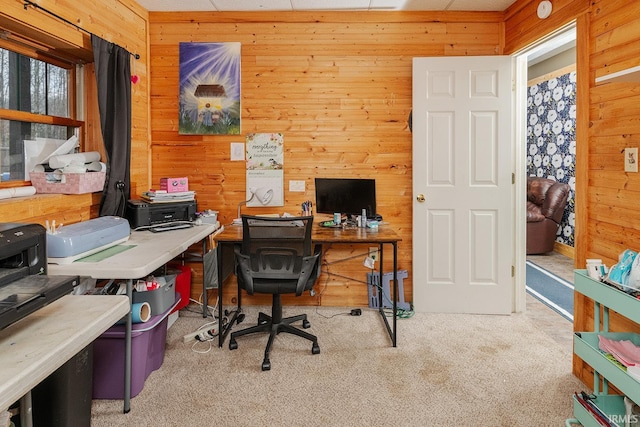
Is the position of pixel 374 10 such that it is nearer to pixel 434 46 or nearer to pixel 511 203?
pixel 434 46

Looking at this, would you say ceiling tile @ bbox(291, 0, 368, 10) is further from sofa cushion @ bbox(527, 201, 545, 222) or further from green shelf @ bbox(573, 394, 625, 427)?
sofa cushion @ bbox(527, 201, 545, 222)

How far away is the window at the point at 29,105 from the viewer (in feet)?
8.18

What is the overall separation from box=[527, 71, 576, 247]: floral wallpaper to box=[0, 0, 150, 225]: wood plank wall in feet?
16.2

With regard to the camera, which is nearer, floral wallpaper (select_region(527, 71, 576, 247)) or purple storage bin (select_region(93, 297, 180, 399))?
purple storage bin (select_region(93, 297, 180, 399))

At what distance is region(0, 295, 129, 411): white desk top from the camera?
991mm

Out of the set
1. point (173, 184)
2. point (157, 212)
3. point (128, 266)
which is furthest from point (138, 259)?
point (173, 184)

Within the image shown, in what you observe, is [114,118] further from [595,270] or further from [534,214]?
[534,214]

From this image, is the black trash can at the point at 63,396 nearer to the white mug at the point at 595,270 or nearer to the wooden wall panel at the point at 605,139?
the white mug at the point at 595,270

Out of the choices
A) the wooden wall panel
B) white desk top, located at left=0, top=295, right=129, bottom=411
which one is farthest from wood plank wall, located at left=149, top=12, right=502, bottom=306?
white desk top, located at left=0, top=295, right=129, bottom=411

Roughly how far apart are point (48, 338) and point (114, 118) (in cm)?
217

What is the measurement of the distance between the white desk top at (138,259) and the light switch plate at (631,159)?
2421 mm

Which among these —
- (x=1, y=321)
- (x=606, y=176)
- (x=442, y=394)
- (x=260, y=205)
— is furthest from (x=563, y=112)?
(x=1, y=321)

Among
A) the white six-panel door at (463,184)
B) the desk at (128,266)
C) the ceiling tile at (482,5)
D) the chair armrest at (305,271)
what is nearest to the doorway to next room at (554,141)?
the white six-panel door at (463,184)

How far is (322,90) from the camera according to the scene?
145 inches
